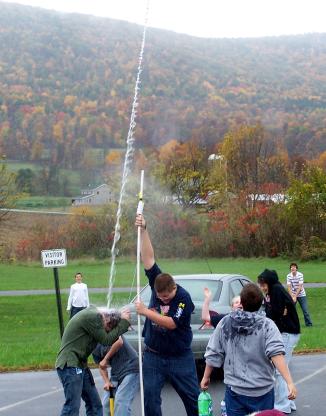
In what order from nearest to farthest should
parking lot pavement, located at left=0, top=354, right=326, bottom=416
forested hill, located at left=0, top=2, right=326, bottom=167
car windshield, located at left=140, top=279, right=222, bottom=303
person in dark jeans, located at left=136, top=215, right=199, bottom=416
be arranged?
1. person in dark jeans, located at left=136, top=215, right=199, bottom=416
2. parking lot pavement, located at left=0, top=354, right=326, bottom=416
3. car windshield, located at left=140, top=279, right=222, bottom=303
4. forested hill, located at left=0, top=2, right=326, bottom=167

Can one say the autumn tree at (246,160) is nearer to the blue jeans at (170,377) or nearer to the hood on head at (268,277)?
the hood on head at (268,277)

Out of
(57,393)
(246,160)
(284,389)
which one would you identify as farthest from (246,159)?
(284,389)

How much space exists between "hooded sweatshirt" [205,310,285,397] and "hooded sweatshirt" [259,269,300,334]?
3538mm

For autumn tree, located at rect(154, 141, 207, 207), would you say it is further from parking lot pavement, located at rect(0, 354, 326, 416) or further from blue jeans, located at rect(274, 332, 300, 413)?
blue jeans, located at rect(274, 332, 300, 413)

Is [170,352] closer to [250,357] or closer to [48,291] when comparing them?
[250,357]

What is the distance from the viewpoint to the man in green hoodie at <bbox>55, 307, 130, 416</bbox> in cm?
838

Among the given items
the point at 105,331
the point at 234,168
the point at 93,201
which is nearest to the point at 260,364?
the point at 105,331

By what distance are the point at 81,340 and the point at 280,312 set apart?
305cm

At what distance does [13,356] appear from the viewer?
56.2ft

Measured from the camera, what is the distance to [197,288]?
1429 cm

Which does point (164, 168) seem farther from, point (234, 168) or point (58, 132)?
point (58, 132)

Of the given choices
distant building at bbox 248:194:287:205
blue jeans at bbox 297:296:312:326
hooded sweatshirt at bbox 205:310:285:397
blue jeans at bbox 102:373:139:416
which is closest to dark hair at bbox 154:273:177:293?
hooded sweatshirt at bbox 205:310:285:397

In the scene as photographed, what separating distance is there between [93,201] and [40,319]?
172ft

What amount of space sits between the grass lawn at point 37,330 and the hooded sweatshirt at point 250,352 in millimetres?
8848
